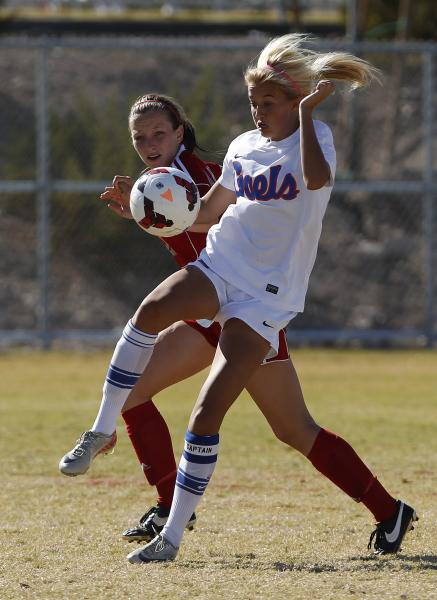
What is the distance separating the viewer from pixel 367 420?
9.42 meters

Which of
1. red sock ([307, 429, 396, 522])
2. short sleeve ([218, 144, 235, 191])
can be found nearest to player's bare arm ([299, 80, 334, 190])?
short sleeve ([218, 144, 235, 191])

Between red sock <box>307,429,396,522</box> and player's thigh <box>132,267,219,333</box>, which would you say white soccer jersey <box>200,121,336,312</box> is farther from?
red sock <box>307,429,396,522</box>

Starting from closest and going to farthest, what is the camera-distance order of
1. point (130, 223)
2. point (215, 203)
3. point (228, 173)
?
point (228, 173) < point (215, 203) < point (130, 223)

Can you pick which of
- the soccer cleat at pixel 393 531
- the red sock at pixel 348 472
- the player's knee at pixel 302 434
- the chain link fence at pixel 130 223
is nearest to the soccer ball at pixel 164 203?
the player's knee at pixel 302 434

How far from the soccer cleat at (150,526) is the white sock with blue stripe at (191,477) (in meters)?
0.51

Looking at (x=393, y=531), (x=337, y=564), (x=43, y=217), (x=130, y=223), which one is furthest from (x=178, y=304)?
(x=130, y=223)

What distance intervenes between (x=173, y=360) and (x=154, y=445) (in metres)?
0.40

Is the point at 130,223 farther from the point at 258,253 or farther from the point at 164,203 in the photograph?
the point at 258,253

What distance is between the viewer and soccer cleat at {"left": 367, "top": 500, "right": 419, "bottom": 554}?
16.5 ft

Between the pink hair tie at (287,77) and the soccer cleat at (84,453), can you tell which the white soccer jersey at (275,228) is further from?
the soccer cleat at (84,453)

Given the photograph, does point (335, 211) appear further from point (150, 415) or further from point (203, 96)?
Answer: point (150, 415)

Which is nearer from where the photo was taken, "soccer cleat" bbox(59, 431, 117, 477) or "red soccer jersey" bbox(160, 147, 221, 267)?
"soccer cleat" bbox(59, 431, 117, 477)

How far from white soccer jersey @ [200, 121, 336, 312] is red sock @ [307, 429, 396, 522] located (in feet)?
2.10

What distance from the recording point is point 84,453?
4781 mm
